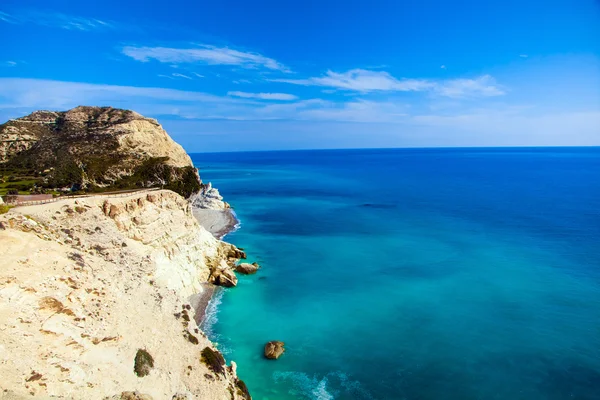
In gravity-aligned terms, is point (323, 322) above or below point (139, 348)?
below

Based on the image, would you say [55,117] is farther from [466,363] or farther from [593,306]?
[593,306]

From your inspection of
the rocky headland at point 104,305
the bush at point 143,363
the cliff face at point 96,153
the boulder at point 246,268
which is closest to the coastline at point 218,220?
the cliff face at point 96,153

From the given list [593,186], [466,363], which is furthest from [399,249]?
[593,186]

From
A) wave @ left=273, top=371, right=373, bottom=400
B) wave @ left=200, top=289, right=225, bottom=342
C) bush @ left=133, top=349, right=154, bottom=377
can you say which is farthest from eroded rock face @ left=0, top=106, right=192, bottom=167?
wave @ left=273, top=371, right=373, bottom=400

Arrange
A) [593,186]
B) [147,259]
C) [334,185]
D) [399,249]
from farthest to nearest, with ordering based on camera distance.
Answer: [334,185] < [593,186] < [399,249] < [147,259]

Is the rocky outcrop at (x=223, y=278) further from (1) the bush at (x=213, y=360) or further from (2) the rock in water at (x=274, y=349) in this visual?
(1) the bush at (x=213, y=360)

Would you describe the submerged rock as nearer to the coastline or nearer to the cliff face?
the cliff face
